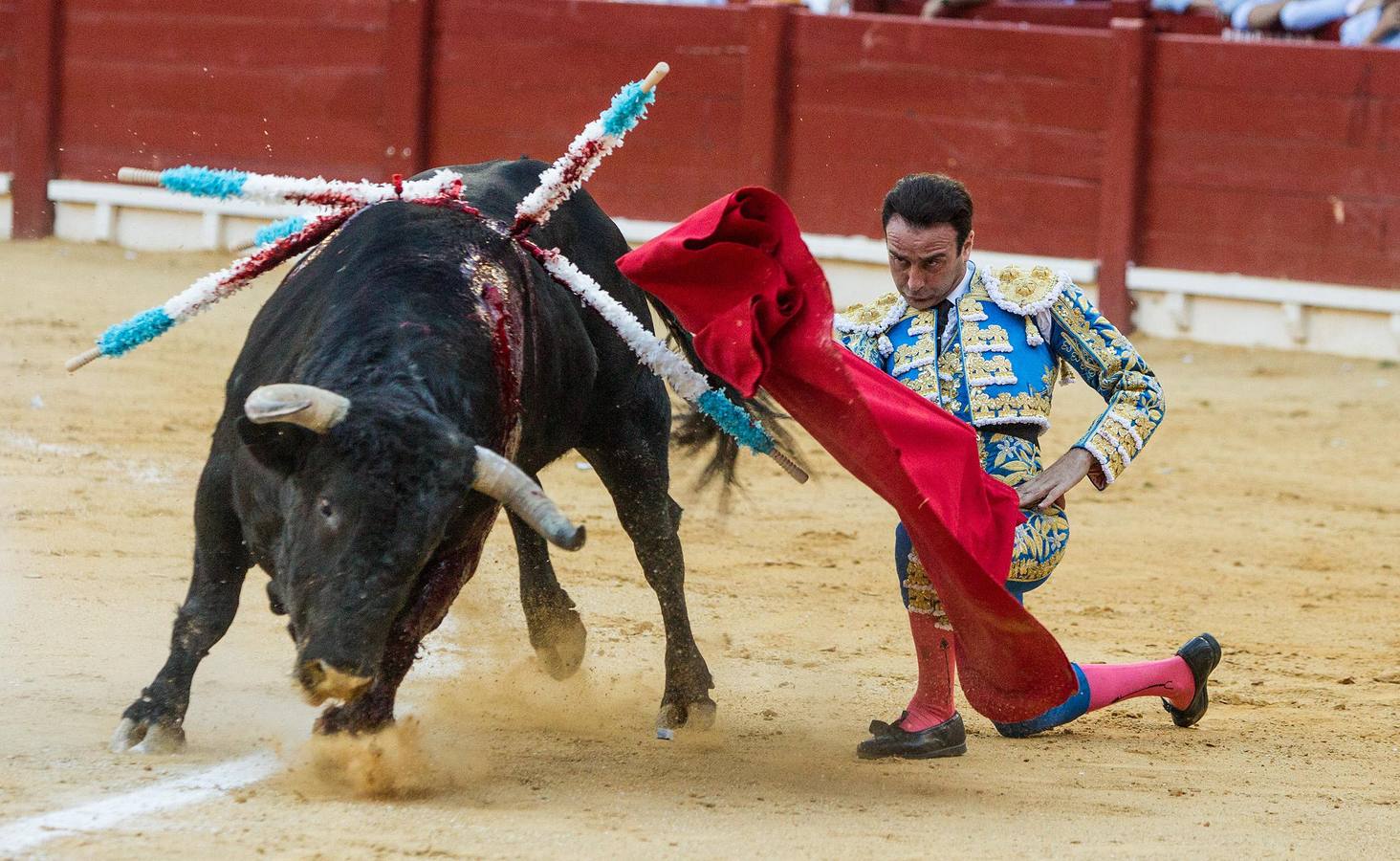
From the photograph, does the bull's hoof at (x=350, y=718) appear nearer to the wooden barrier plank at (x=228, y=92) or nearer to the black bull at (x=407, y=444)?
the black bull at (x=407, y=444)

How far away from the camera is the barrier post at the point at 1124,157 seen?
328 inches

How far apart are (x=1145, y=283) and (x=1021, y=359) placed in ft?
18.2

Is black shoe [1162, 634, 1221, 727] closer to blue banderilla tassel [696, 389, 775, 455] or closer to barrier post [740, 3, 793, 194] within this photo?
blue banderilla tassel [696, 389, 775, 455]

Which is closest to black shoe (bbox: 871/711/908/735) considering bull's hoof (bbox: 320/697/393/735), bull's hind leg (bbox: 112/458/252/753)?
bull's hoof (bbox: 320/697/393/735)

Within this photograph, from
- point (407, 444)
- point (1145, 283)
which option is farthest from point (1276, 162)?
point (407, 444)

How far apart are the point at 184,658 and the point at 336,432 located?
0.65 meters

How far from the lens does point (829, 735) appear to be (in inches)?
129

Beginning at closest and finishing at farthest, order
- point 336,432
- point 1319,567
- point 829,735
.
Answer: point 336,432 < point 829,735 < point 1319,567

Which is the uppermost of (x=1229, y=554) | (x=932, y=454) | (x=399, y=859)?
(x=932, y=454)

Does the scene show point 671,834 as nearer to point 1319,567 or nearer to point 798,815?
point 798,815

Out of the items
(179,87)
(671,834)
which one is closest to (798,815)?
(671,834)

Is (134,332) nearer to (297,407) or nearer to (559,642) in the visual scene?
(297,407)

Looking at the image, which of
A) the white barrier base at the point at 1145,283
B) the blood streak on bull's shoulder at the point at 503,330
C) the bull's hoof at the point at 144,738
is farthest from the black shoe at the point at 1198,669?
the white barrier base at the point at 1145,283

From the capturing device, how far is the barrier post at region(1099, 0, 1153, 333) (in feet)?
27.3
